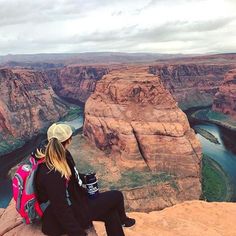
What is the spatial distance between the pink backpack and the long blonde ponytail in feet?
1.45

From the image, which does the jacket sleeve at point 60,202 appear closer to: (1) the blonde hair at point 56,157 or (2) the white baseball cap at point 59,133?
(1) the blonde hair at point 56,157

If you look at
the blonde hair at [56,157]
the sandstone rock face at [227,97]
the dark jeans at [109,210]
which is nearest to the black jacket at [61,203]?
the blonde hair at [56,157]

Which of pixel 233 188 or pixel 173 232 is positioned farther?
pixel 233 188

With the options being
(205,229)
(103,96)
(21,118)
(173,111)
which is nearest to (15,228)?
(205,229)

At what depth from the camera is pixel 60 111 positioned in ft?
540

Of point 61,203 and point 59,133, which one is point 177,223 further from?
point 59,133

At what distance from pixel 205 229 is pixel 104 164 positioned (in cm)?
5311

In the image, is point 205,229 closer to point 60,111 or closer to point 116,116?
point 116,116

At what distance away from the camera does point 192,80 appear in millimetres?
189125

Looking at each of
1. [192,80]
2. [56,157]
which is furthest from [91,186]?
[192,80]

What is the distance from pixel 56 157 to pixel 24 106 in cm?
12783

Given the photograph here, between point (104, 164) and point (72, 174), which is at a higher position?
point (72, 174)

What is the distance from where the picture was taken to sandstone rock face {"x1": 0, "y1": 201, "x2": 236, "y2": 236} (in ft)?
41.4

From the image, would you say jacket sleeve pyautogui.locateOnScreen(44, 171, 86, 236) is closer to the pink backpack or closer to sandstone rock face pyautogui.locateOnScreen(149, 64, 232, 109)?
the pink backpack
